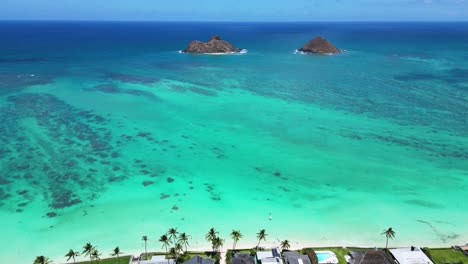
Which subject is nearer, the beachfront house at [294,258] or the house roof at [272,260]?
the house roof at [272,260]

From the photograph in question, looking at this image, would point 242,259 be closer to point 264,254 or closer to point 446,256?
point 264,254

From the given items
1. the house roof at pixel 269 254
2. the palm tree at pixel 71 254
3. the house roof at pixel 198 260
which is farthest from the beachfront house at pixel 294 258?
the palm tree at pixel 71 254

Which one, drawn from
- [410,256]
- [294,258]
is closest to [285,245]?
[294,258]

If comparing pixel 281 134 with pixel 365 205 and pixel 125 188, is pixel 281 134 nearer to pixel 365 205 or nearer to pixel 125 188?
pixel 365 205

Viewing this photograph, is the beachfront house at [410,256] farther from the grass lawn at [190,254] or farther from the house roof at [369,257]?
the grass lawn at [190,254]

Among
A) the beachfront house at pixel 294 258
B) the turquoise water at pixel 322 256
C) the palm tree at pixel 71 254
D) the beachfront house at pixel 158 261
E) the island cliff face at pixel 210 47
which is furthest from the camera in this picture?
the island cliff face at pixel 210 47

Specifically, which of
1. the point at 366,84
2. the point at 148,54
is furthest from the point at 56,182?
the point at 148,54
